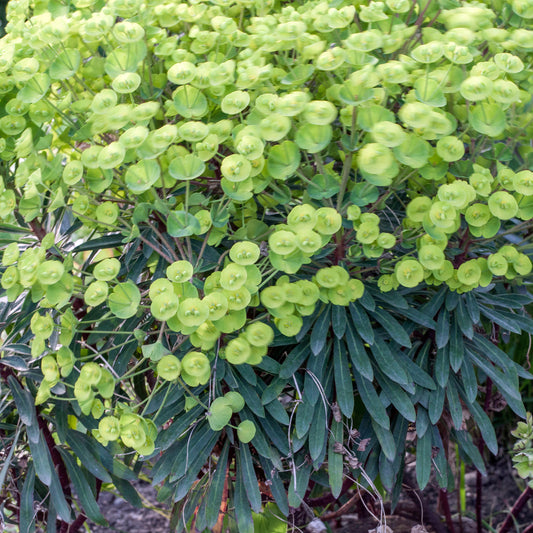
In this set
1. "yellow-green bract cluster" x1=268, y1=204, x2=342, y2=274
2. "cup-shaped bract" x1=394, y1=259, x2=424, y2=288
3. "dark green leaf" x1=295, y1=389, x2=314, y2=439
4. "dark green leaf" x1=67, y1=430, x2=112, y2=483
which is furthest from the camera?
"dark green leaf" x1=67, y1=430, x2=112, y2=483

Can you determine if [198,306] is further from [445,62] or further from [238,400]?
[445,62]

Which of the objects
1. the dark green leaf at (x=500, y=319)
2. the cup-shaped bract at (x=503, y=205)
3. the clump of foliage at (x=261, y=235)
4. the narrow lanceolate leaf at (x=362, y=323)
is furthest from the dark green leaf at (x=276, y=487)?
the cup-shaped bract at (x=503, y=205)

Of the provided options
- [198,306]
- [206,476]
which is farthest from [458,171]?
[206,476]

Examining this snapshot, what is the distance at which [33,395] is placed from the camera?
1.36 metres

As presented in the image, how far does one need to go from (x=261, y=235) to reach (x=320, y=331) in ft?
0.78

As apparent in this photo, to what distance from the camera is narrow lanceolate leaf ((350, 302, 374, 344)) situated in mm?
1231

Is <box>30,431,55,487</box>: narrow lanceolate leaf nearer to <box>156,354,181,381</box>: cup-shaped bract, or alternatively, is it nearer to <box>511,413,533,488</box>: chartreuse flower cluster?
<box>156,354,181,381</box>: cup-shaped bract

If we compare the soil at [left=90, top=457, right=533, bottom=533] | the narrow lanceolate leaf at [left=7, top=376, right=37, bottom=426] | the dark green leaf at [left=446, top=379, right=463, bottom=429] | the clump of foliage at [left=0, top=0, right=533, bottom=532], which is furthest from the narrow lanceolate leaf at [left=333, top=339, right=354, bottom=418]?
the soil at [left=90, top=457, right=533, bottom=533]

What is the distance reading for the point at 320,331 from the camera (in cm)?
124

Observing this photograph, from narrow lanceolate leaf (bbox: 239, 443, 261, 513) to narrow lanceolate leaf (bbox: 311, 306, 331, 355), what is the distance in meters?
0.27

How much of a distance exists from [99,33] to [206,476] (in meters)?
0.94

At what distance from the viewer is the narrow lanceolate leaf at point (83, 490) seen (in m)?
1.33

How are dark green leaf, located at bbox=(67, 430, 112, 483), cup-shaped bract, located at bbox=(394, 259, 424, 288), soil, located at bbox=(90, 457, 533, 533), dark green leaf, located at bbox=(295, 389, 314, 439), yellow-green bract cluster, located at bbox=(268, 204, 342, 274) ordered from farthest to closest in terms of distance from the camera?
1. soil, located at bbox=(90, 457, 533, 533)
2. dark green leaf, located at bbox=(67, 430, 112, 483)
3. dark green leaf, located at bbox=(295, 389, 314, 439)
4. cup-shaped bract, located at bbox=(394, 259, 424, 288)
5. yellow-green bract cluster, located at bbox=(268, 204, 342, 274)

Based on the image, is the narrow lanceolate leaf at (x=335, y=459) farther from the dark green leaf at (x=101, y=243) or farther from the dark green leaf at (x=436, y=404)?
the dark green leaf at (x=101, y=243)
